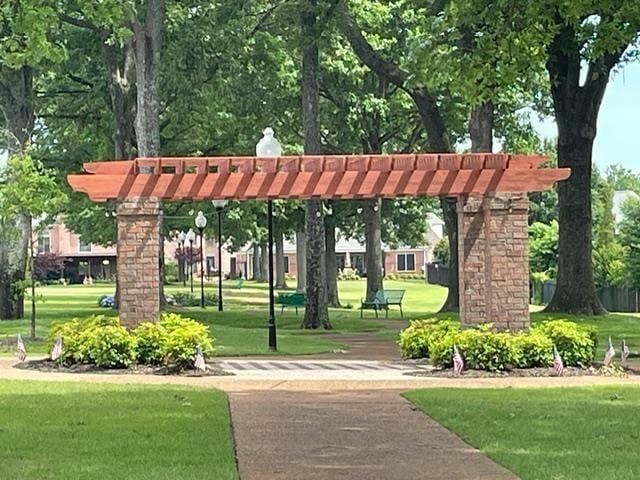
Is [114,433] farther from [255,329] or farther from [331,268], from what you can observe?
[331,268]

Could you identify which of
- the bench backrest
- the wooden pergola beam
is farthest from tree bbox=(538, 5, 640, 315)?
the wooden pergola beam

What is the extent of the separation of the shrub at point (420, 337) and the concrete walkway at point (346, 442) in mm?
5123

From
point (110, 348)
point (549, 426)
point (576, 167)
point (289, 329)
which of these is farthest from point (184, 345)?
point (576, 167)

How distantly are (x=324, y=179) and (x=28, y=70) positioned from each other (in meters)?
18.9

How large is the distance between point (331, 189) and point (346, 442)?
846 cm

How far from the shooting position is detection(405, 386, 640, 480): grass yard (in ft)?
28.3

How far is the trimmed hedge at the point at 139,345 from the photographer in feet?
56.1

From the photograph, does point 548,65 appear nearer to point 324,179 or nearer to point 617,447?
point 324,179

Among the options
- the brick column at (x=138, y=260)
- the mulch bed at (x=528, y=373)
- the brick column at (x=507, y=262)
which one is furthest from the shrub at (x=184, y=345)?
the brick column at (x=507, y=262)

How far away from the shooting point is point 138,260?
18.2m

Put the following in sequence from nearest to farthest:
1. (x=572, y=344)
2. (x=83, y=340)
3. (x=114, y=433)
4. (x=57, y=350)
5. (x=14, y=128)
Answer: (x=114, y=433) < (x=572, y=344) < (x=83, y=340) < (x=57, y=350) < (x=14, y=128)

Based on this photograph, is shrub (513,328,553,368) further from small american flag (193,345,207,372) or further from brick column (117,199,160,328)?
brick column (117,199,160,328)

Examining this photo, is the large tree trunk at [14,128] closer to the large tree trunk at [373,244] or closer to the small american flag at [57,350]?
the small american flag at [57,350]

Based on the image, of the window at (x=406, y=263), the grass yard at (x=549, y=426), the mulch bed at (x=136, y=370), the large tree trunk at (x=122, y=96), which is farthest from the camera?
the window at (x=406, y=263)
